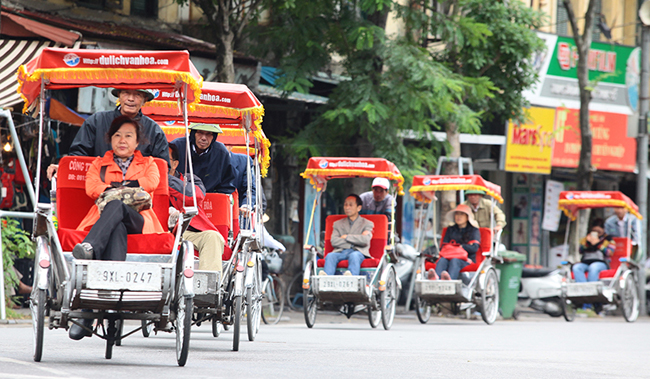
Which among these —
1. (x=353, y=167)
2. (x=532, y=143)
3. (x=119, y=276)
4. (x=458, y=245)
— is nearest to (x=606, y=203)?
(x=458, y=245)

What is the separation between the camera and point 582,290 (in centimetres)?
Result: 1803

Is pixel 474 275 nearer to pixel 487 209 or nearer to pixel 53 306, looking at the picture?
pixel 487 209

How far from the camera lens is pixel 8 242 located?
40.3 ft

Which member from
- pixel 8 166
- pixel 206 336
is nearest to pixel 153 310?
pixel 206 336

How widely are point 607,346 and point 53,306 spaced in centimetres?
684

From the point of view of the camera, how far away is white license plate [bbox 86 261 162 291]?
20.4ft

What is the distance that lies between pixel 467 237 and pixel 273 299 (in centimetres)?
347

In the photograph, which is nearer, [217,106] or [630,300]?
[217,106]

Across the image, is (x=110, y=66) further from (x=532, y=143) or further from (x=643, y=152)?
(x=532, y=143)

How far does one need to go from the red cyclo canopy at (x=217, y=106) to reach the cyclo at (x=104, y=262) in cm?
111

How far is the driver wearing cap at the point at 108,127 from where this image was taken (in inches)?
293

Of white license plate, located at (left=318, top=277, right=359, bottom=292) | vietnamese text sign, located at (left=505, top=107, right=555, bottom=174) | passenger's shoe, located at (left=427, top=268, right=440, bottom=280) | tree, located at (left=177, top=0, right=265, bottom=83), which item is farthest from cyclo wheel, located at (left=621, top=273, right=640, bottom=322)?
tree, located at (left=177, top=0, right=265, bottom=83)

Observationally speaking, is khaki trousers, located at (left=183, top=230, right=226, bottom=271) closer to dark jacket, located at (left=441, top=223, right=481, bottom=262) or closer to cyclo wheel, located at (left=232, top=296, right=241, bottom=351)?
cyclo wheel, located at (left=232, top=296, right=241, bottom=351)

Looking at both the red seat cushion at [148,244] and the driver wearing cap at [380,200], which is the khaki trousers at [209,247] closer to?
the red seat cushion at [148,244]
